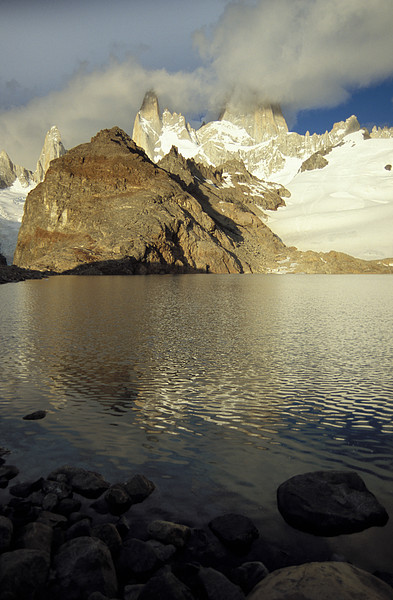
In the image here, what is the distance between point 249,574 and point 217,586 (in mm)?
475

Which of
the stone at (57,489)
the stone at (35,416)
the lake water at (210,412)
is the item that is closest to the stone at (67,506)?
the stone at (57,489)

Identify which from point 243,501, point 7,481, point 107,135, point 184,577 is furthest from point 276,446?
point 107,135

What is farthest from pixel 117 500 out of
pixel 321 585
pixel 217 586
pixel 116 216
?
pixel 116 216

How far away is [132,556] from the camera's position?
4.52 metres

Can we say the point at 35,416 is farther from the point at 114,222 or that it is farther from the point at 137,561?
the point at 114,222

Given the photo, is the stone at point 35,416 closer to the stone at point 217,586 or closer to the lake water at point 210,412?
the lake water at point 210,412

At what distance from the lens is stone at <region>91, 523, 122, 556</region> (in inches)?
185

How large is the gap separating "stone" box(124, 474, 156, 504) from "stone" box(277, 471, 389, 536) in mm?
2003

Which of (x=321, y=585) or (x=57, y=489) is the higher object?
(x=321, y=585)

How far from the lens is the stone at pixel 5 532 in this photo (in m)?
4.54

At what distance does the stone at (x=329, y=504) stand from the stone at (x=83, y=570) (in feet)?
8.46

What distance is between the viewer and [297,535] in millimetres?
5180

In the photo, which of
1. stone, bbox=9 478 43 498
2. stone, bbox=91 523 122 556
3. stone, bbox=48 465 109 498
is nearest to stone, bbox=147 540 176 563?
stone, bbox=91 523 122 556

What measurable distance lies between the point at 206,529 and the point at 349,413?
544 centimetres
